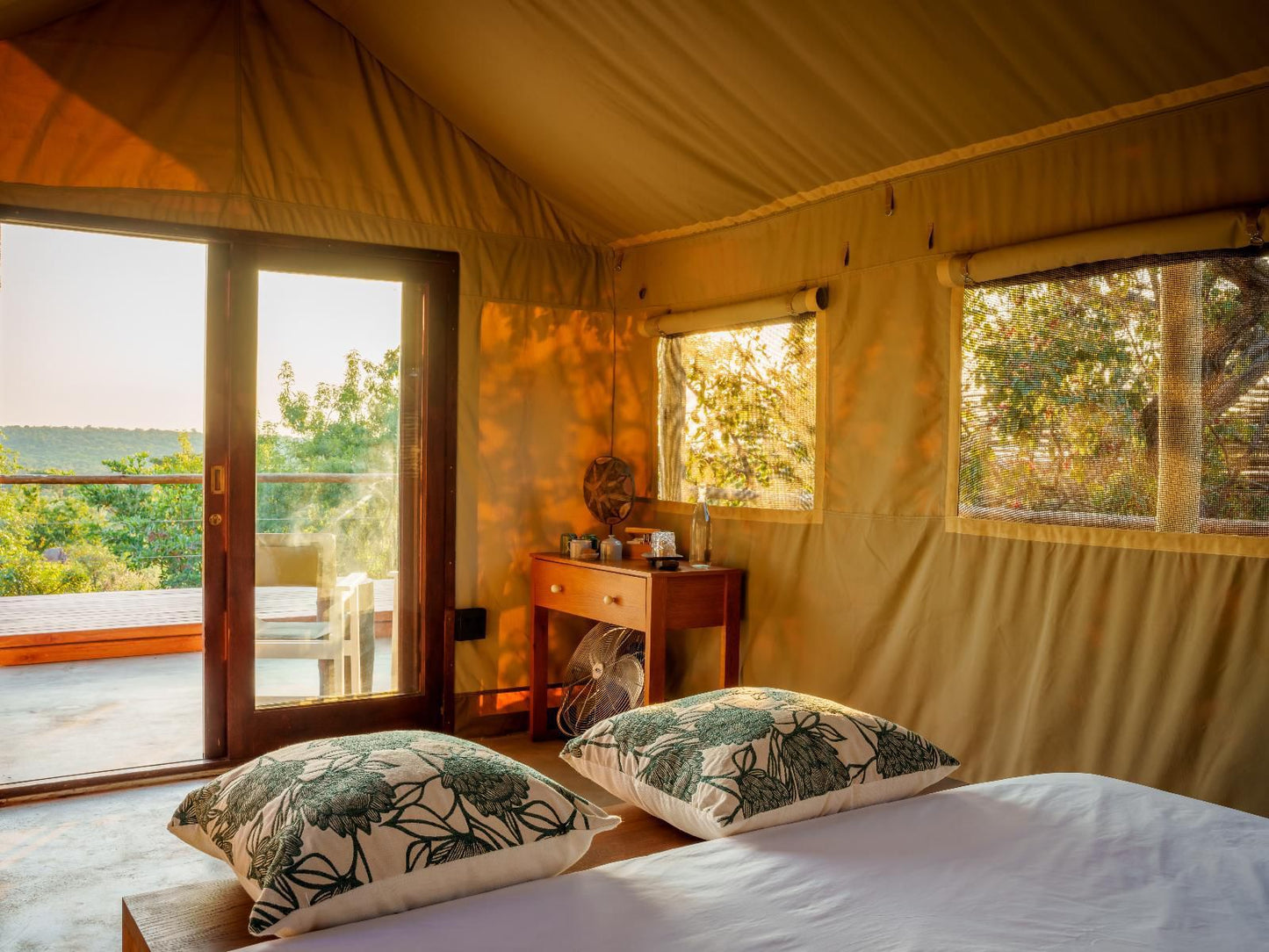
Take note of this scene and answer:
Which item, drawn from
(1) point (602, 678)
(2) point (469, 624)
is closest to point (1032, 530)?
(1) point (602, 678)

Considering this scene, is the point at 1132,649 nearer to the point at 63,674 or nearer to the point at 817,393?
the point at 817,393

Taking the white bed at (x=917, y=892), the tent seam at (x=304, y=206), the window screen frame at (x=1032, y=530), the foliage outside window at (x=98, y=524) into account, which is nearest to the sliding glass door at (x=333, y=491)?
the tent seam at (x=304, y=206)

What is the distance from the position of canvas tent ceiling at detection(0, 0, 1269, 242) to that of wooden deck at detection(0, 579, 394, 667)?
11.3ft

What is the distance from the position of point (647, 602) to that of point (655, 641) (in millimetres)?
137

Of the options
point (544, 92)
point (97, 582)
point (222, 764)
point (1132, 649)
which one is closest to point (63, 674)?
point (97, 582)

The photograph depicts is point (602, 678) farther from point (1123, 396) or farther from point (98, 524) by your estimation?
point (98, 524)

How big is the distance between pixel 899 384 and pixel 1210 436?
37.8 inches

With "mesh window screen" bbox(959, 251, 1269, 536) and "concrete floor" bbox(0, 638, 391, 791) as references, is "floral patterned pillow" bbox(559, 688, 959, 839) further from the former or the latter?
"concrete floor" bbox(0, 638, 391, 791)

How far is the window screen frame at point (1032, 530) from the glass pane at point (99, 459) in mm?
3917

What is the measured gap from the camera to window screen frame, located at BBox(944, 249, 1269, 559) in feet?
8.05

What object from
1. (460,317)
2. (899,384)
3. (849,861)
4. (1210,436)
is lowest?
(849,861)

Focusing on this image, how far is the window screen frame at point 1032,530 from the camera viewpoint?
245 centimetres

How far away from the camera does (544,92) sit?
355 centimetres

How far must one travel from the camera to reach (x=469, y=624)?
4176 mm
